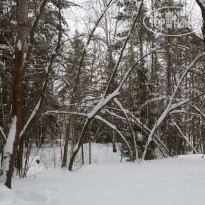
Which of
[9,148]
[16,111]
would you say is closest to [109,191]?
[9,148]

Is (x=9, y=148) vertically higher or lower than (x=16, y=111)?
lower

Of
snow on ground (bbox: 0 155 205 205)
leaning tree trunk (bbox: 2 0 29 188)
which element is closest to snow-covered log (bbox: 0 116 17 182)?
leaning tree trunk (bbox: 2 0 29 188)

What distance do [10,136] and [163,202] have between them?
6.69ft

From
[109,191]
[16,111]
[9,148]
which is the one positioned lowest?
[109,191]

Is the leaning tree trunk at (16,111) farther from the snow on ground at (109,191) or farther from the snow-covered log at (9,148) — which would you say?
the snow on ground at (109,191)

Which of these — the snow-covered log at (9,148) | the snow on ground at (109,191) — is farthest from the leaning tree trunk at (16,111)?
the snow on ground at (109,191)

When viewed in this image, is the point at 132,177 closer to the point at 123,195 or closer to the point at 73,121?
the point at 123,195

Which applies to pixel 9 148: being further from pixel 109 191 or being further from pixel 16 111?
pixel 109 191

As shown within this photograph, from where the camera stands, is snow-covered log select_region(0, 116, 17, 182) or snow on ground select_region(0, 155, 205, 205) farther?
snow-covered log select_region(0, 116, 17, 182)

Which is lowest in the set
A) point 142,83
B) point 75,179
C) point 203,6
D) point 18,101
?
point 75,179

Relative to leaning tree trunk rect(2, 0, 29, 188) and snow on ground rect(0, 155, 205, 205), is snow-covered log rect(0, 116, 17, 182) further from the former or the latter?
snow on ground rect(0, 155, 205, 205)

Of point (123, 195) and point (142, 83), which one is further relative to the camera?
point (142, 83)

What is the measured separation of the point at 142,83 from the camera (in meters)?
9.92

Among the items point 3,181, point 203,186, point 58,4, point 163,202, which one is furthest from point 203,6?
point 3,181
